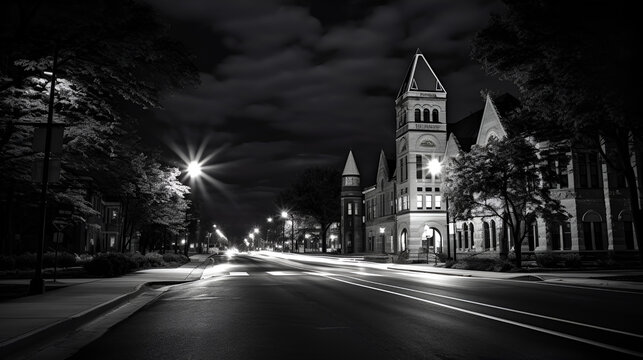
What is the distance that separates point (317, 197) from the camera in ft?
319

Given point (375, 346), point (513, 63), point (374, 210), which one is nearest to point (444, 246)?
point (374, 210)

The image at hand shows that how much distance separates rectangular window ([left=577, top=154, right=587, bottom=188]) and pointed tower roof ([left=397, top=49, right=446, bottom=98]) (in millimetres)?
26176

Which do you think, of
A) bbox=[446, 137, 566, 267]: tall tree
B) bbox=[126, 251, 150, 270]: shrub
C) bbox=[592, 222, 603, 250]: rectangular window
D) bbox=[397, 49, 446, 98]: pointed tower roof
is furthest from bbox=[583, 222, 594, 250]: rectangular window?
bbox=[126, 251, 150, 270]: shrub

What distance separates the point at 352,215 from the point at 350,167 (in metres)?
8.52

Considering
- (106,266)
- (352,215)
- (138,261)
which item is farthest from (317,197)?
(106,266)

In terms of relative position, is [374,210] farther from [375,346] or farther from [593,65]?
[375,346]

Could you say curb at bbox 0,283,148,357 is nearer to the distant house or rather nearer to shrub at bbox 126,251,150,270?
shrub at bbox 126,251,150,270

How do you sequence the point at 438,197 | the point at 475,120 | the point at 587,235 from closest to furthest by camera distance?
the point at 587,235 → the point at 438,197 → the point at 475,120

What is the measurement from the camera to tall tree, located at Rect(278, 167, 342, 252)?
318ft

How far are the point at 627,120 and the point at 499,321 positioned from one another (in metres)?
12.4

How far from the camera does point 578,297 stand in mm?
16078

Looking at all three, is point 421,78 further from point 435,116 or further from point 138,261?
point 138,261

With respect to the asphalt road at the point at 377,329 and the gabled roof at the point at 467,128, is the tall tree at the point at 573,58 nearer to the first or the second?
the asphalt road at the point at 377,329

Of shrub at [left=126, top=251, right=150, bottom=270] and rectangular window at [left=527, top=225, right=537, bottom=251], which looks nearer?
shrub at [left=126, top=251, right=150, bottom=270]
